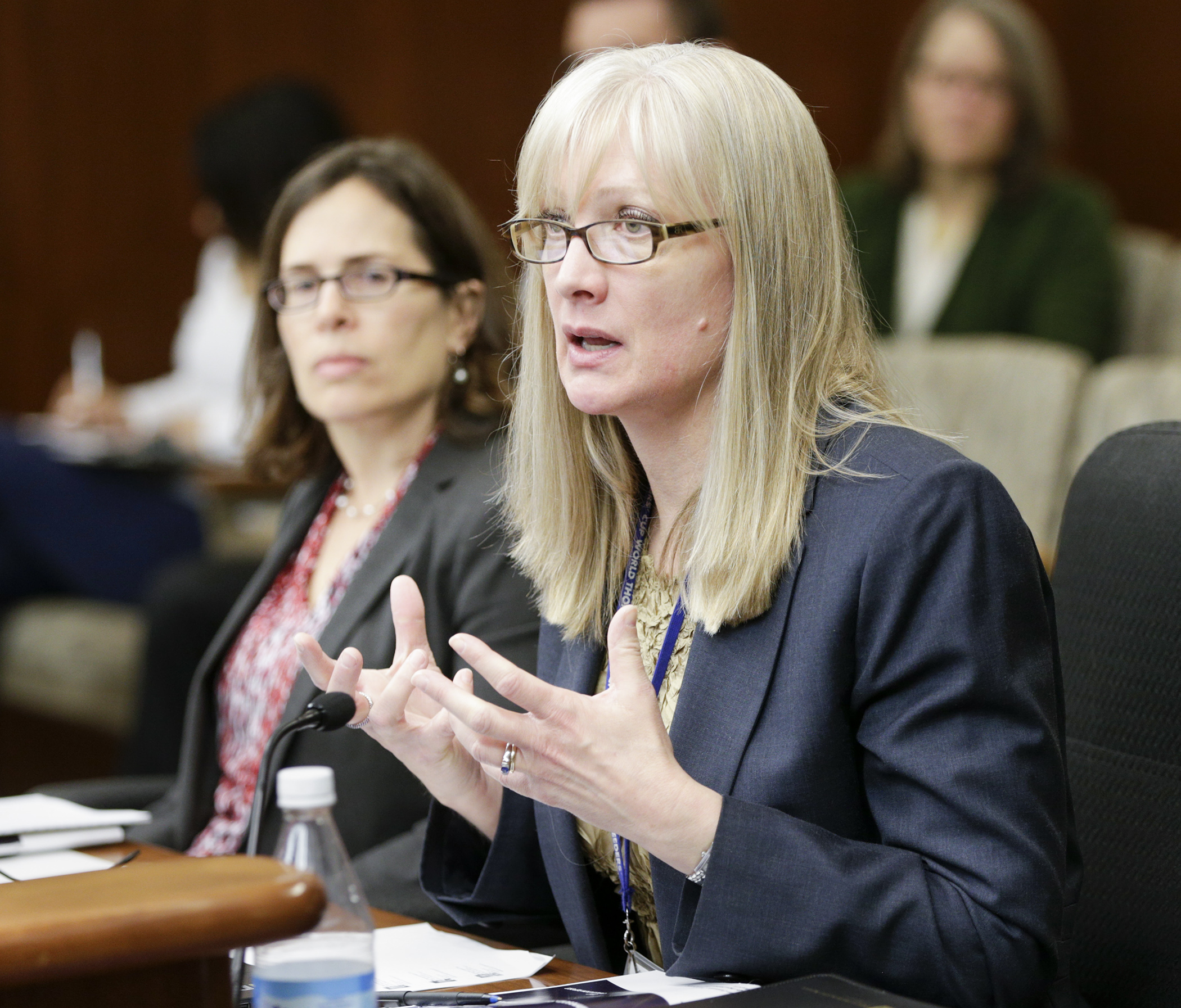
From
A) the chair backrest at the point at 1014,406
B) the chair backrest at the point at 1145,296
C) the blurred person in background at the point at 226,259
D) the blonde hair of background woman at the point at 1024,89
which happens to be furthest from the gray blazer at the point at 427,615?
the chair backrest at the point at 1145,296

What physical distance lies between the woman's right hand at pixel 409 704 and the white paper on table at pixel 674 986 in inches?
10.9

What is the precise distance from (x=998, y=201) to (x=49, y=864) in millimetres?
2991

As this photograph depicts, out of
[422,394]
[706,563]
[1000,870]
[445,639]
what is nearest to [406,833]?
[445,639]

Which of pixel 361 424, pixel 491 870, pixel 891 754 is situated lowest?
pixel 491 870

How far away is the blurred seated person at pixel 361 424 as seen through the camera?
188 cm

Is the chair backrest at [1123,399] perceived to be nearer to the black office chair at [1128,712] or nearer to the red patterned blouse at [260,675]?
the black office chair at [1128,712]

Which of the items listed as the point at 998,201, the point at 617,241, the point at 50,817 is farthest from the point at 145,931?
the point at 998,201

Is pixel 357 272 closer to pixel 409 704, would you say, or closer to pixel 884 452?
pixel 409 704

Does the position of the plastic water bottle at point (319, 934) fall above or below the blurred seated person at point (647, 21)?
below

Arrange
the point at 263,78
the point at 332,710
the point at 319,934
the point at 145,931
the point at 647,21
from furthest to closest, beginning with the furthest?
the point at 263,78
the point at 647,21
the point at 332,710
the point at 319,934
the point at 145,931

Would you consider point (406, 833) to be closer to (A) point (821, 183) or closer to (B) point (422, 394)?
(B) point (422, 394)

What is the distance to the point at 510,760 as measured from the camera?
113cm

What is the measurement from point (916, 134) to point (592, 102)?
9.11 feet

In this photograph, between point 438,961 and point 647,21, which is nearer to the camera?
point 438,961
